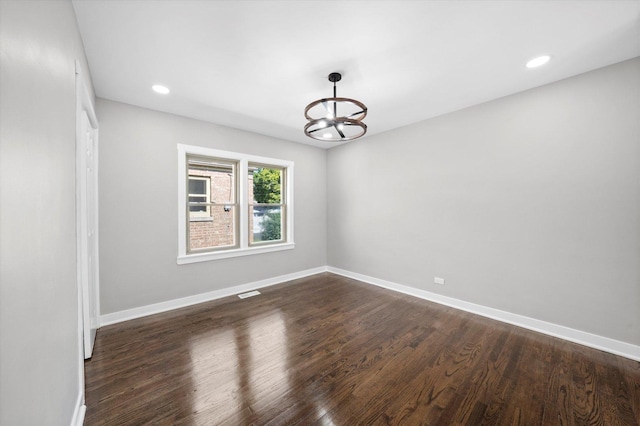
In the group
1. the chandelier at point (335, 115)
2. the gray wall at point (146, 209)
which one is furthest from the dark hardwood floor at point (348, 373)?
the chandelier at point (335, 115)

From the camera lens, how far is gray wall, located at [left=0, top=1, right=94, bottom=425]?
776mm

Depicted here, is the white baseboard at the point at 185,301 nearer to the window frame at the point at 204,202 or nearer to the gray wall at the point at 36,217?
the window frame at the point at 204,202

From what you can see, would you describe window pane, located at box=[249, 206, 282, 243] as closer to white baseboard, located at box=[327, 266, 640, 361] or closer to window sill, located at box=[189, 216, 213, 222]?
window sill, located at box=[189, 216, 213, 222]

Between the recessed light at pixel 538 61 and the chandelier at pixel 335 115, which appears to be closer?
the recessed light at pixel 538 61

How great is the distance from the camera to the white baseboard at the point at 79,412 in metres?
1.53

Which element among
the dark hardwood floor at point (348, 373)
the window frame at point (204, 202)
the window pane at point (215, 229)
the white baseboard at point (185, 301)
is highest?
the window frame at point (204, 202)

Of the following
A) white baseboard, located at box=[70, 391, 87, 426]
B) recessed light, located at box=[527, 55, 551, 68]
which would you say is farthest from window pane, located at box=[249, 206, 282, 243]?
recessed light, located at box=[527, 55, 551, 68]

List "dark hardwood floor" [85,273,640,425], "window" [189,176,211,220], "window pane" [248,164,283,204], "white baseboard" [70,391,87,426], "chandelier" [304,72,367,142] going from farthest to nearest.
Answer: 1. "window pane" [248,164,283,204]
2. "window" [189,176,211,220]
3. "chandelier" [304,72,367,142]
4. "dark hardwood floor" [85,273,640,425]
5. "white baseboard" [70,391,87,426]

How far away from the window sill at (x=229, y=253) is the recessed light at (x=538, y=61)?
4.08m

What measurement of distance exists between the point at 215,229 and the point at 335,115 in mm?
2699

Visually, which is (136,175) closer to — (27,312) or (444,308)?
(27,312)

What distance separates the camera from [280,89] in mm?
2898

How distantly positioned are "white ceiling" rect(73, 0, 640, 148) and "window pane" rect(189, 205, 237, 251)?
5.43 feet

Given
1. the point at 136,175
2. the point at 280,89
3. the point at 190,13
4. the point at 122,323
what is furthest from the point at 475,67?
the point at 122,323
